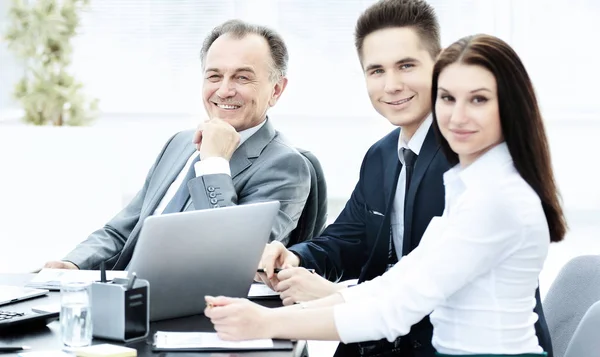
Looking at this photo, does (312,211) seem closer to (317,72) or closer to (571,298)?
(571,298)

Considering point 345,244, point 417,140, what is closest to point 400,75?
point 417,140

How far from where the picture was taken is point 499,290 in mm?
1639

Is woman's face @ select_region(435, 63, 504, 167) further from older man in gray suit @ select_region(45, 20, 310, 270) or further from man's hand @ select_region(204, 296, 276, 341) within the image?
older man in gray suit @ select_region(45, 20, 310, 270)

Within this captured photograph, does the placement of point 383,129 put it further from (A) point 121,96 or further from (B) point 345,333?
(B) point 345,333

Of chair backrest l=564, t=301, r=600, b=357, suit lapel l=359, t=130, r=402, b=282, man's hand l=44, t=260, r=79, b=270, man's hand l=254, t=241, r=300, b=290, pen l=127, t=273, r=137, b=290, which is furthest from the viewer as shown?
man's hand l=44, t=260, r=79, b=270

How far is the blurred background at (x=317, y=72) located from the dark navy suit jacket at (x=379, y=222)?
451 centimetres

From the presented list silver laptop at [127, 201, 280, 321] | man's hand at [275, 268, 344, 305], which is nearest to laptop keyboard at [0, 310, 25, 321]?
silver laptop at [127, 201, 280, 321]

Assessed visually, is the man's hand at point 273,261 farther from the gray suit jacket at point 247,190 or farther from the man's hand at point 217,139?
the man's hand at point 217,139

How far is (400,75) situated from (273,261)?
0.60 m

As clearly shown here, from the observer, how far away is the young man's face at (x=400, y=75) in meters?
2.30

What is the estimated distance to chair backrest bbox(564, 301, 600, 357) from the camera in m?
1.76

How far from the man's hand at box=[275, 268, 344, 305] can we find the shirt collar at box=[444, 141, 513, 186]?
1.57 feet

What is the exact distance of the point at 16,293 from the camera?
2041 mm

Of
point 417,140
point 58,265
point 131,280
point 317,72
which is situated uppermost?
point 317,72
